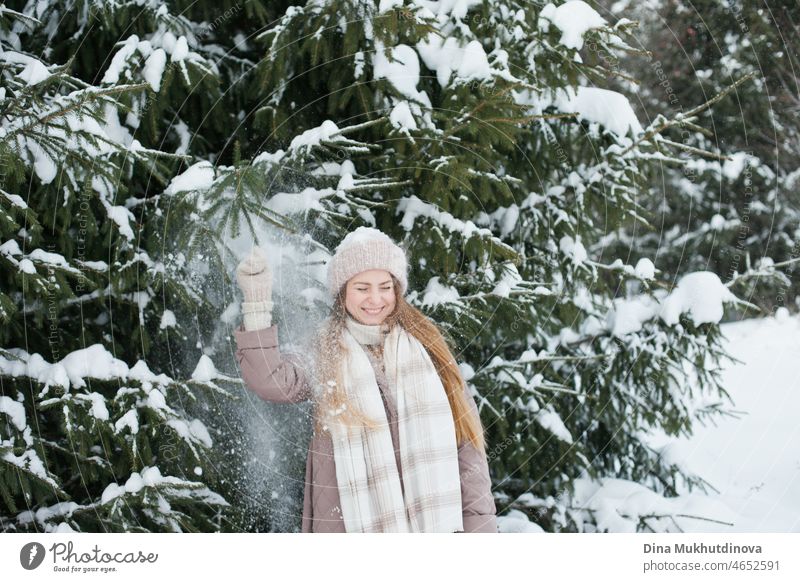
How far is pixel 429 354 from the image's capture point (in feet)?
6.99

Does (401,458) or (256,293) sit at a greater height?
(256,293)

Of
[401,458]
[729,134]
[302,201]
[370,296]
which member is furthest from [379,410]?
[729,134]

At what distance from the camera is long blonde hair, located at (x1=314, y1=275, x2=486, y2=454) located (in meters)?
2.08

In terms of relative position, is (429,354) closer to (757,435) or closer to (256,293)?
(256,293)

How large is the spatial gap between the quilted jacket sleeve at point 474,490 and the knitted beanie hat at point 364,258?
0.47m

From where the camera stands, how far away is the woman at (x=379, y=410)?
79.7 inches

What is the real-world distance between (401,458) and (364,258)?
1.74 feet
